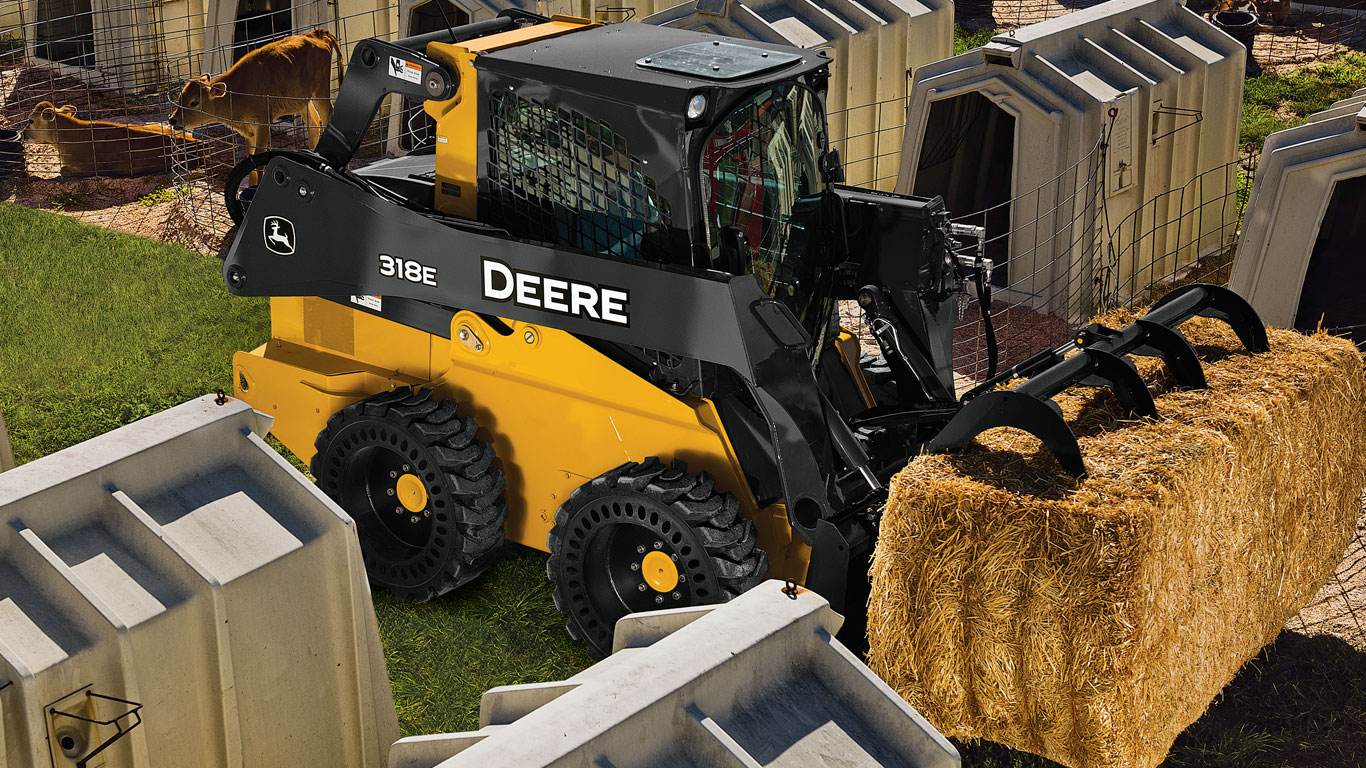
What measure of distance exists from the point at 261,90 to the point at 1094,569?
30.0ft

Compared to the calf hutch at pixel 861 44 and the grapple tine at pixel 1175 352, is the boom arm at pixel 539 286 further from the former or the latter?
the calf hutch at pixel 861 44

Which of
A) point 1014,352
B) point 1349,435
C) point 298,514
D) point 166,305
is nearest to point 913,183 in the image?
point 1014,352

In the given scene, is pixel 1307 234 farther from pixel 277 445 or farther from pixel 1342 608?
pixel 277 445

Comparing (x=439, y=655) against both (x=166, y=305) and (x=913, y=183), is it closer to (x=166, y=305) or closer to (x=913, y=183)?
(x=166, y=305)

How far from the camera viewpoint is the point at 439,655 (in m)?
6.28

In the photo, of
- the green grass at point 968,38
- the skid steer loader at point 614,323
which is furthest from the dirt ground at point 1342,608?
→ the green grass at point 968,38

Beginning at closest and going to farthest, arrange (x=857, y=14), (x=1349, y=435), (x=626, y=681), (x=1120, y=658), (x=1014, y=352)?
(x=626, y=681)
(x=1120, y=658)
(x=1349, y=435)
(x=1014, y=352)
(x=857, y=14)

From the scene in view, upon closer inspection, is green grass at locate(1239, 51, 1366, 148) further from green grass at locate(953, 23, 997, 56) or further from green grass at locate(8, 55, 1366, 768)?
green grass at locate(953, 23, 997, 56)

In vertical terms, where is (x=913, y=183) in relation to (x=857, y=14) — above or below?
below

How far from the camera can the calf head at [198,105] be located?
11531 millimetres

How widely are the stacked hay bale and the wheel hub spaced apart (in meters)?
2.28

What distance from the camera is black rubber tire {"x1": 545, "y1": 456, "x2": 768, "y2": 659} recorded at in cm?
555

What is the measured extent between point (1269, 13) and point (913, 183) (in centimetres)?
973

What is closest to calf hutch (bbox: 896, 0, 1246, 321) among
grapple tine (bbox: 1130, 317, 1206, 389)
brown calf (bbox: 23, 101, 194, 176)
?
grapple tine (bbox: 1130, 317, 1206, 389)
